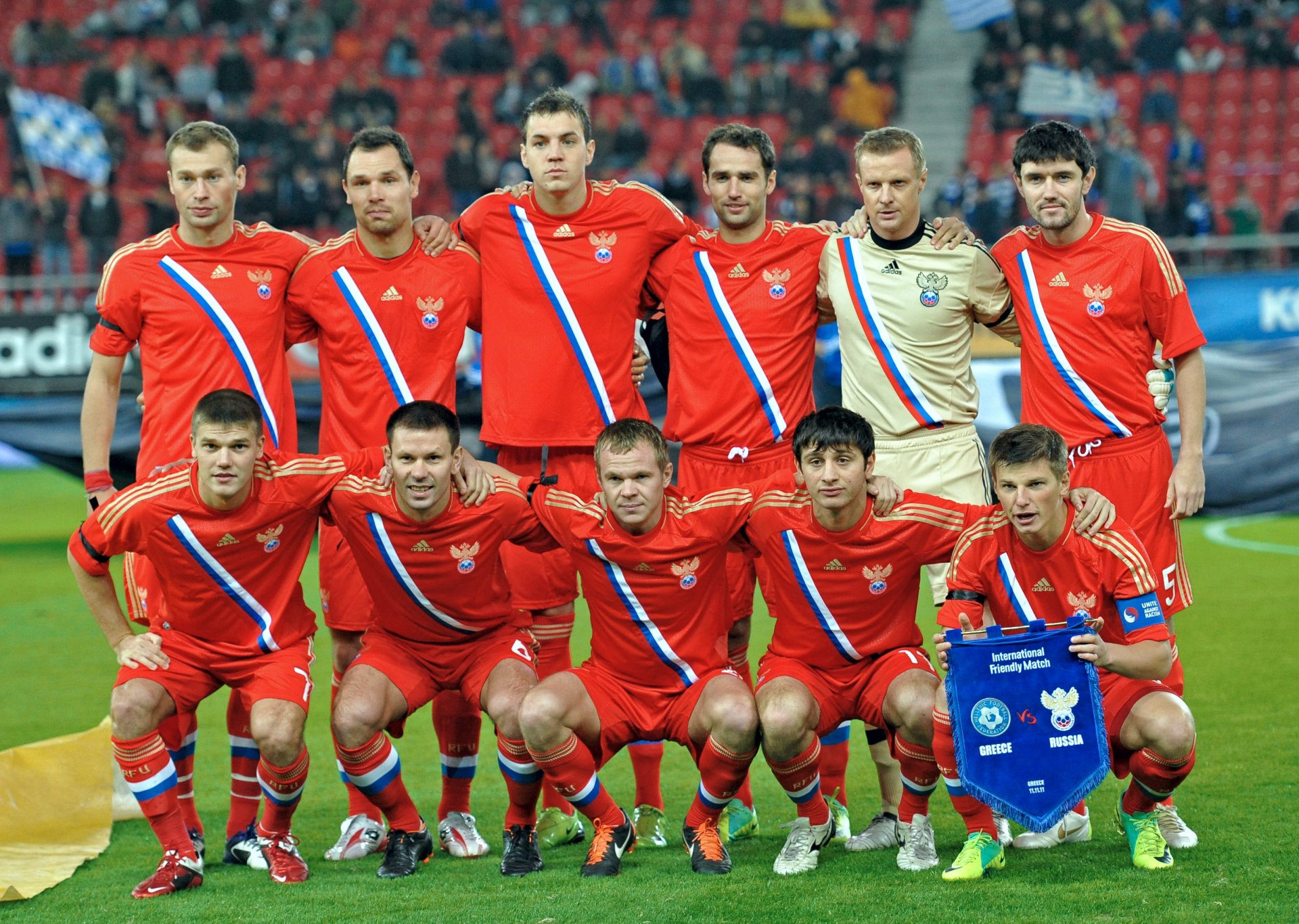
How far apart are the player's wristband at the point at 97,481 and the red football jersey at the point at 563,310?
1331 mm

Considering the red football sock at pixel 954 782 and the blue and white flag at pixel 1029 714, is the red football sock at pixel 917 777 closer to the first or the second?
the red football sock at pixel 954 782

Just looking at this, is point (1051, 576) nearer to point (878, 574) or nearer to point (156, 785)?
point (878, 574)

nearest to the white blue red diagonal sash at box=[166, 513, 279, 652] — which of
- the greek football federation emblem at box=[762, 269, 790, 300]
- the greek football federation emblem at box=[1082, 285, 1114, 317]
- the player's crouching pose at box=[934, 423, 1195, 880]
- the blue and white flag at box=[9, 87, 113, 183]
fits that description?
the greek football federation emblem at box=[762, 269, 790, 300]

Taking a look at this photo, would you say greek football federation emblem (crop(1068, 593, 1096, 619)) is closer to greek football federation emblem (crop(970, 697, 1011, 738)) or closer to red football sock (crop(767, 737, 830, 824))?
greek football federation emblem (crop(970, 697, 1011, 738))

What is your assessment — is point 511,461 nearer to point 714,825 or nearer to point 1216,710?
point 714,825

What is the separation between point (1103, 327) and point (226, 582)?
9.69 ft

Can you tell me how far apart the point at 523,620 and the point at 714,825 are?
3.62 ft

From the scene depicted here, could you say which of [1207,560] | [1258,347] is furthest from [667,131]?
[1207,560]

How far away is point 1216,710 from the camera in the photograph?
20.7 ft

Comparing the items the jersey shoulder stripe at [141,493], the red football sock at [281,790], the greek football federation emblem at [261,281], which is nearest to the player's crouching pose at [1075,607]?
the red football sock at [281,790]

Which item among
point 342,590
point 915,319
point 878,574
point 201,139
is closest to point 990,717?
point 878,574

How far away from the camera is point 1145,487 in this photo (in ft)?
15.5

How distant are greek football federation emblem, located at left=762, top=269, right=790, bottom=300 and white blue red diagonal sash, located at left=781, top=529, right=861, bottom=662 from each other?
0.99m

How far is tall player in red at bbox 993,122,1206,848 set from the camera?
472 cm
